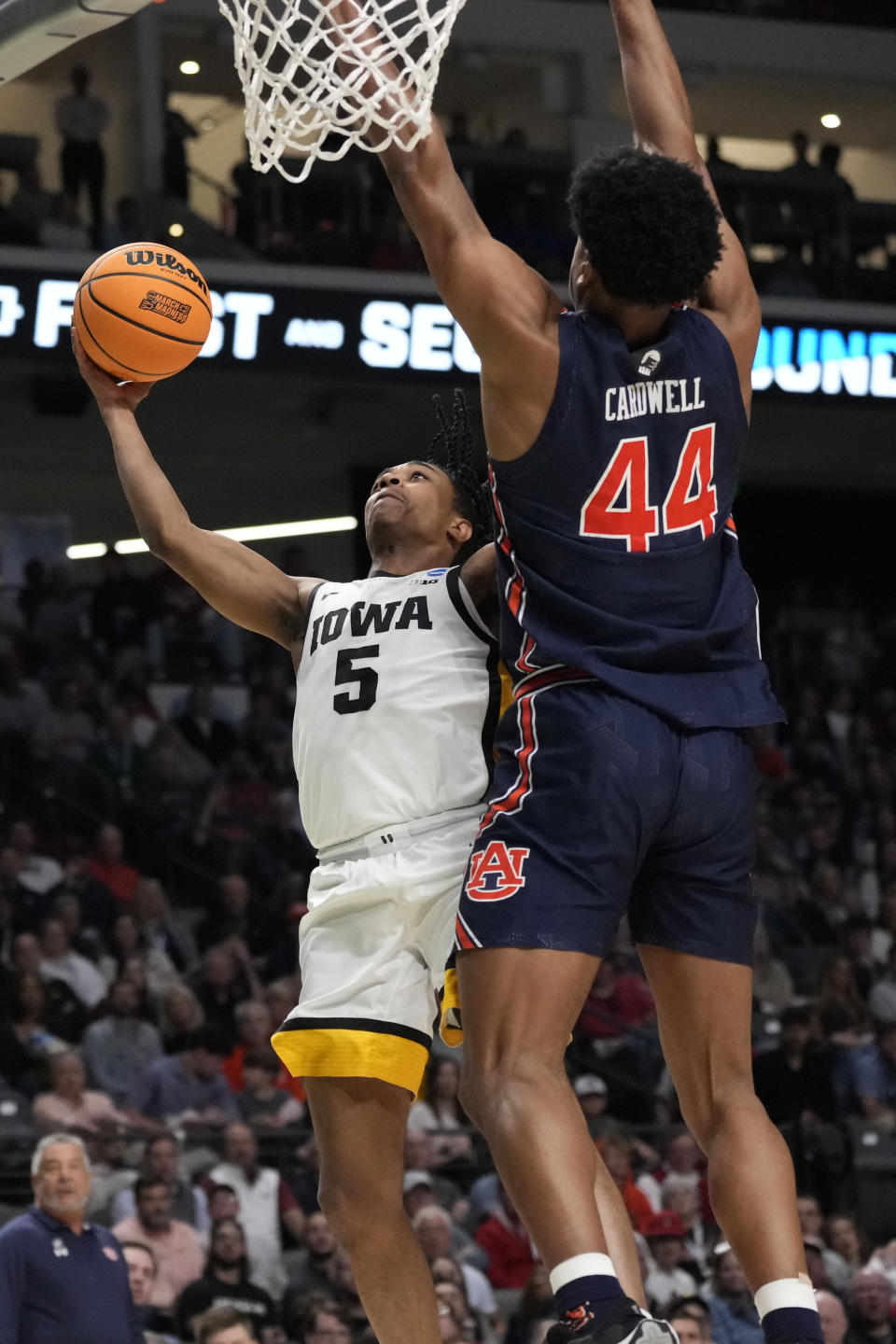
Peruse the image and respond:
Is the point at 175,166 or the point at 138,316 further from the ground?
the point at 175,166

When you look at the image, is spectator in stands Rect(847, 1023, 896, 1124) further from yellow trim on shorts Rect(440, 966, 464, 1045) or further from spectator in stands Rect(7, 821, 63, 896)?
yellow trim on shorts Rect(440, 966, 464, 1045)

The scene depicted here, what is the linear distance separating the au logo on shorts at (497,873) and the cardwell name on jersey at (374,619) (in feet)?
3.33

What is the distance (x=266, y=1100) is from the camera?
1022 centimetres

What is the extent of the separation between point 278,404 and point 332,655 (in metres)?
12.0

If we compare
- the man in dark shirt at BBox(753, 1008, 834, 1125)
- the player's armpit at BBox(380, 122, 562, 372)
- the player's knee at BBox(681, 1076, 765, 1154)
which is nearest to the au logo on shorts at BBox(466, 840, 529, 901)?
the player's knee at BBox(681, 1076, 765, 1154)

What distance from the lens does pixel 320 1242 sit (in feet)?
29.4

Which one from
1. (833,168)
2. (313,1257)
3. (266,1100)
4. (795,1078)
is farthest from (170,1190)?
(833,168)

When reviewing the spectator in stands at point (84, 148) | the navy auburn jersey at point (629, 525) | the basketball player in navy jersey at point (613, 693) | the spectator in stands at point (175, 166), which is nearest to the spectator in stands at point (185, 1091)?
the basketball player in navy jersey at point (613, 693)

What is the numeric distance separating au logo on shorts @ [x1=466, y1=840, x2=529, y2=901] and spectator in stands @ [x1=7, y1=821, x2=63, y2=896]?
28.2 feet

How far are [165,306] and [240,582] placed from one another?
0.64 meters

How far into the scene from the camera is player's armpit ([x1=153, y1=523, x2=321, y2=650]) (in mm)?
4555

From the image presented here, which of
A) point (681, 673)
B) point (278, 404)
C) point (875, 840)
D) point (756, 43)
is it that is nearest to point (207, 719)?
point (278, 404)

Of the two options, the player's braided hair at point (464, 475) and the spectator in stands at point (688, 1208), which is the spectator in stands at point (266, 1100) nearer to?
the spectator in stands at point (688, 1208)

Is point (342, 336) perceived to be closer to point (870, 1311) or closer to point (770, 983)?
point (770, 983)
